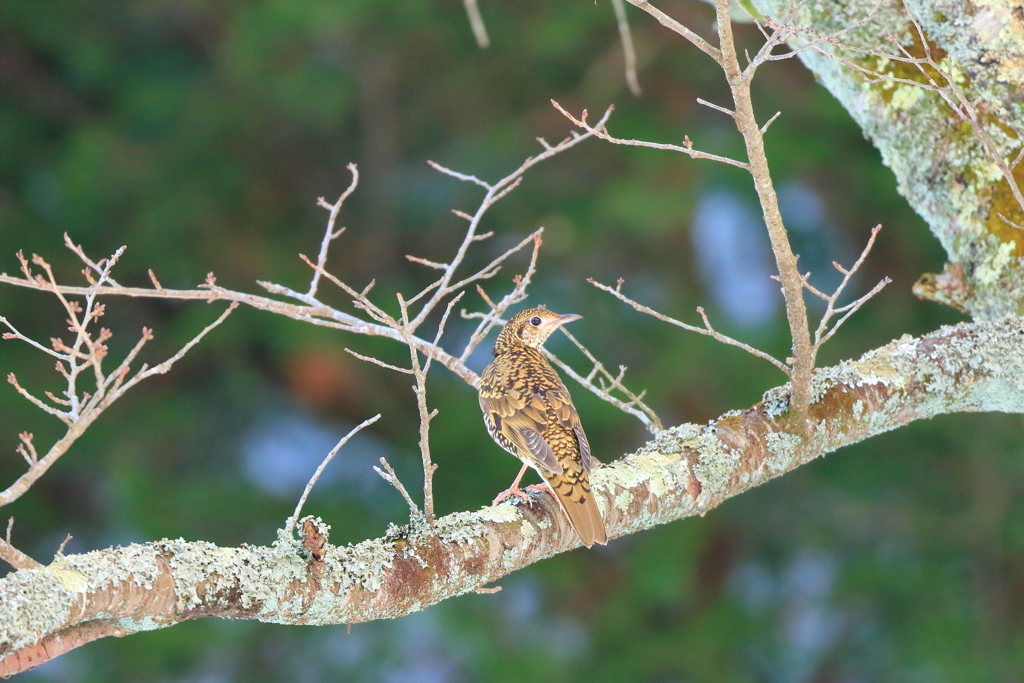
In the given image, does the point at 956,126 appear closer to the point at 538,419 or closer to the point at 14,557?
the point at 538,419

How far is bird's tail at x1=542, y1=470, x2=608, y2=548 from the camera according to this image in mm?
2863

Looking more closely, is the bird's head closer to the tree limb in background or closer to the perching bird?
the perching bird

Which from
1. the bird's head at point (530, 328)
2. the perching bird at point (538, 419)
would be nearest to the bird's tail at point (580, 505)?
the perching bird at point (538, 419)

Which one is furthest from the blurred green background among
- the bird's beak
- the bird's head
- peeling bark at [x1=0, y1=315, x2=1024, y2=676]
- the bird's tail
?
the bird's tail

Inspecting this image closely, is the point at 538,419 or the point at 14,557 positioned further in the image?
the point at 538,419

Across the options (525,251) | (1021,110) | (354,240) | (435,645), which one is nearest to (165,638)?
(435,645)

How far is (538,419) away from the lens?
354 centimetres

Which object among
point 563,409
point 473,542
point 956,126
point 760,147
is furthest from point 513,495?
point 956,126

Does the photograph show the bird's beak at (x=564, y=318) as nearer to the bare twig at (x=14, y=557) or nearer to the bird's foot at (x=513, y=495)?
the bird's foot at (x=513, y=495)

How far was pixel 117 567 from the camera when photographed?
82.2 inches

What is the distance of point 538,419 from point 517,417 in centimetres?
8

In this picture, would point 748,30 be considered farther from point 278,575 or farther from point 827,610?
point 278,575

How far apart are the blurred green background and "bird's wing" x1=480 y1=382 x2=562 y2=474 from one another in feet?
11.0

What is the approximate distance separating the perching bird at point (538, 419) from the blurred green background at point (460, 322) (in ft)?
9.57
